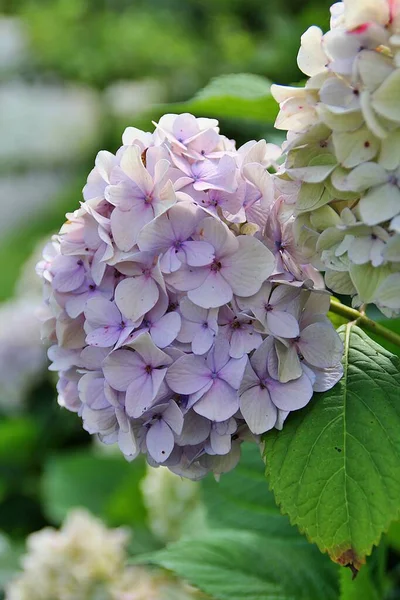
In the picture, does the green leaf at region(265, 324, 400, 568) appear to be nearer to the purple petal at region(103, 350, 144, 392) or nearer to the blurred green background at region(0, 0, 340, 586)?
the purple petal at region(103, 350, 144, 392)

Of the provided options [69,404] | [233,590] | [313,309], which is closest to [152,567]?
[233,590]

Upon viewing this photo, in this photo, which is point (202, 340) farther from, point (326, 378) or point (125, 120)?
point (125, 120)

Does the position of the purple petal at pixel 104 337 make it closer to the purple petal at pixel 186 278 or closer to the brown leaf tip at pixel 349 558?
the purple petal at pixel 186 278

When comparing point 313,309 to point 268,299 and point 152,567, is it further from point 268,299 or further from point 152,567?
point 152,567

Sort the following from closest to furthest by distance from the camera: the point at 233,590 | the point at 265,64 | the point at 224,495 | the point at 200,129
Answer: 1. the point at 200,129
2. the point at 233,590
3. the point at 224,495
4. the point at 265,64

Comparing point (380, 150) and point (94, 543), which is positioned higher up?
point (380, 150)

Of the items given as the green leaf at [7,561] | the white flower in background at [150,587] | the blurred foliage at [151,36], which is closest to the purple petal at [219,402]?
the white flower in background at [150,587]
